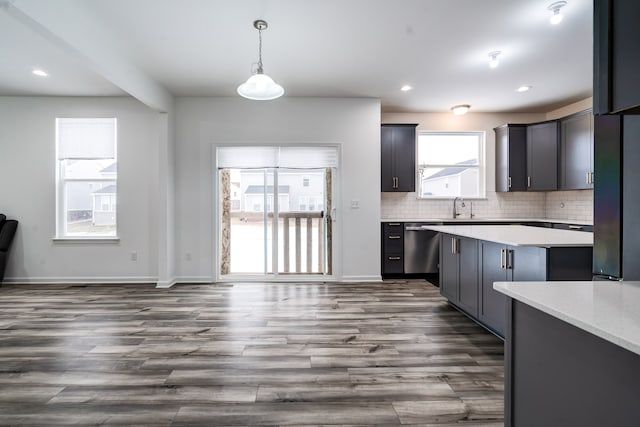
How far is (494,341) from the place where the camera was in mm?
2865

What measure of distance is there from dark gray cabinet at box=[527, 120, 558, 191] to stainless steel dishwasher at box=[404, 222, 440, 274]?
194cm

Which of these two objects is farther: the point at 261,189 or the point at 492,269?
the point at 261,189

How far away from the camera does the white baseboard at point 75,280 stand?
5.02m

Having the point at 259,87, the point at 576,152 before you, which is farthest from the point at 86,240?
the point at 576,152

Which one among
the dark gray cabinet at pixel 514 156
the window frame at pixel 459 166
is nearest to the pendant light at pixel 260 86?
the window frame at pixel 459 166

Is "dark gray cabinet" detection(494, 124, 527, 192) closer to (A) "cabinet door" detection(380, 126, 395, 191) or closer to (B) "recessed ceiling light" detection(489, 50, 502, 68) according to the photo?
(A) "cabinet door" detection(380, 126, 395, 191)

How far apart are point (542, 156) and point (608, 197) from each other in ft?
16.2

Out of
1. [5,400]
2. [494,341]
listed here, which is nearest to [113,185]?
[5,400]

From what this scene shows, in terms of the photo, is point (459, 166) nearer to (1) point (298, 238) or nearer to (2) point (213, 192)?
(1) point (298, 238)

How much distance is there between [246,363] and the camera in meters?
2.48

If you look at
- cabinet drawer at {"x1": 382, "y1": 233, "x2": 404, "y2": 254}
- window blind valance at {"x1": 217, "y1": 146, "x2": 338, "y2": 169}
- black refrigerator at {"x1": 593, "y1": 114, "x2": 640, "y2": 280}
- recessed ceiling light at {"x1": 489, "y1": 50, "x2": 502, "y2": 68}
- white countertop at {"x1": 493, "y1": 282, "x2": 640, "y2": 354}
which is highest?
recessed ceiling light at {"x1": 489, "y1": 50, "x2": 502, "y2": 68}

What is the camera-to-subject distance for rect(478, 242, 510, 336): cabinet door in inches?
110

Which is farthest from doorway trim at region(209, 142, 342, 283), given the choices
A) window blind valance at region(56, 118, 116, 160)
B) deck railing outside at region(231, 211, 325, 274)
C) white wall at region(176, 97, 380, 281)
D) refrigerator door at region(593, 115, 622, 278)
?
refrigerator door at region(593, 115, 622, 278)

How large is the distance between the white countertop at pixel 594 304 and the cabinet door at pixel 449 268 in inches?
96.6
